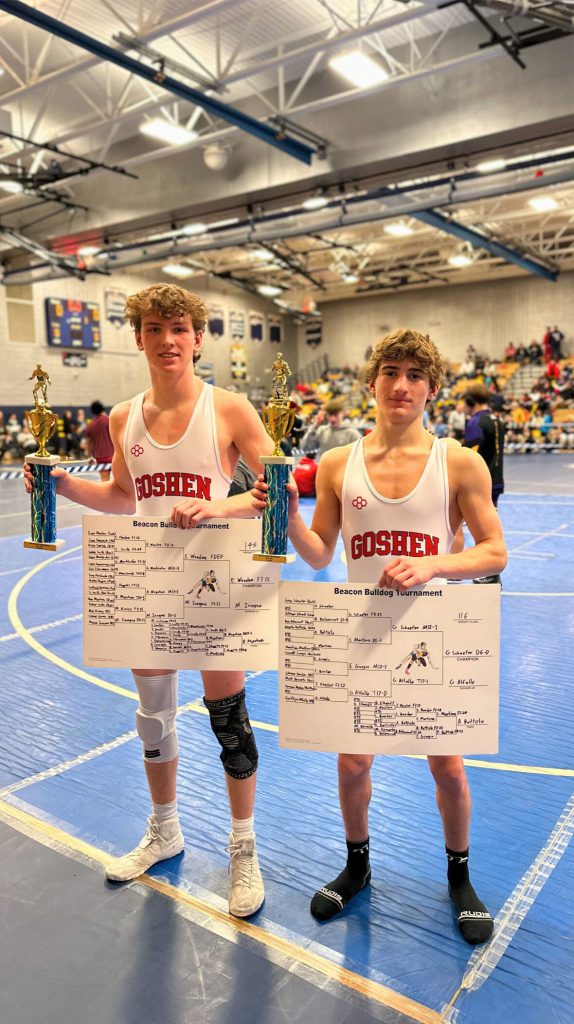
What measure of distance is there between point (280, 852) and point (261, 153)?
14.3m

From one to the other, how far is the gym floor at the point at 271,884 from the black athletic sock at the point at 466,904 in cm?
4

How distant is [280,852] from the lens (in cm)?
272

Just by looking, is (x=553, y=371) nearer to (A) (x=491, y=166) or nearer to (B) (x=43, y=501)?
(A) (x=491, y=166)

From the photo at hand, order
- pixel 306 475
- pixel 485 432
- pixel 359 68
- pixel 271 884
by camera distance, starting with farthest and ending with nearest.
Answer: pixel 306 475 → pixel 359 68 → pixel 485 432 → pixel 271 884

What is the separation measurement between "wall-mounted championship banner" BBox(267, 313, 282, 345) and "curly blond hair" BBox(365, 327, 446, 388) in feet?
104

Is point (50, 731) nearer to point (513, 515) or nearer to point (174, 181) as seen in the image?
point (513, 515)

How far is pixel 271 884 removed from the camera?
8.31 feet

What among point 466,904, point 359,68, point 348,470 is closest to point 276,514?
point 348,470

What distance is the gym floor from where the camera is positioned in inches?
79.3

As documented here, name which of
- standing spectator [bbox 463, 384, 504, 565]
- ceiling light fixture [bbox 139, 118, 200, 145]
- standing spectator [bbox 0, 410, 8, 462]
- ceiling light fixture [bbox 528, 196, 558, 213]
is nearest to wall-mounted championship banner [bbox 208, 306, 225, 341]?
standing spectator [bbox 0, 410, 8, 462]

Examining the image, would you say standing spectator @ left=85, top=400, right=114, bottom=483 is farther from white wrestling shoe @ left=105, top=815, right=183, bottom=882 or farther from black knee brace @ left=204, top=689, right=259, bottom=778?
black knee brace @ left=204, top=689, right=259, bottom=778

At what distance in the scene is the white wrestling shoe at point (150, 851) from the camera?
→ 8.32 feet

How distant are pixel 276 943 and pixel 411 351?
1943 mm

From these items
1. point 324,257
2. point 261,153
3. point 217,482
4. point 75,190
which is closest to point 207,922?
point 217,482
